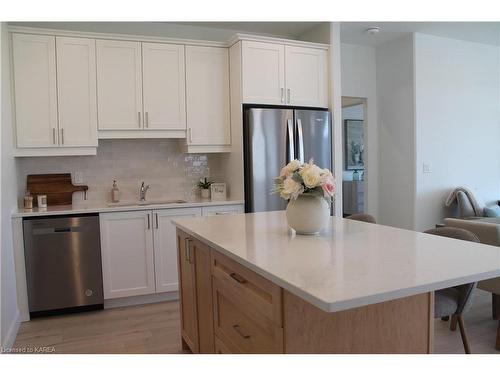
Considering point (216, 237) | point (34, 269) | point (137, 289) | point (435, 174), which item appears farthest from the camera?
point (435, 174)

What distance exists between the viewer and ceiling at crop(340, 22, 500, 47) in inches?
182

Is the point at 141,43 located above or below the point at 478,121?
above

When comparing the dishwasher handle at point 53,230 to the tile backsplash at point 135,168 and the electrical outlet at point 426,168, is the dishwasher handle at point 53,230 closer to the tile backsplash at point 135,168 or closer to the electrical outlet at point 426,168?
the tile backsplash at point 135,168

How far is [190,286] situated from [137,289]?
1373 mm

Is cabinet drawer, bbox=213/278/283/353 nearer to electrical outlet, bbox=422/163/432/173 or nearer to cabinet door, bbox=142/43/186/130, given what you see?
cabinet door, bbox=142/43/186/130

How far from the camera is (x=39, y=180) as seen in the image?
3.80 meters

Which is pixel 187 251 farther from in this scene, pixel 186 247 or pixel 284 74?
pixel 284 74

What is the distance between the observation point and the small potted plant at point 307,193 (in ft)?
6.54

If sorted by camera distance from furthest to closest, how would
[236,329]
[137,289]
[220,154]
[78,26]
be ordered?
[220,154]
[78,26]
[137,289]
[236,329]

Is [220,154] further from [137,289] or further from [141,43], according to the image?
[137,289]

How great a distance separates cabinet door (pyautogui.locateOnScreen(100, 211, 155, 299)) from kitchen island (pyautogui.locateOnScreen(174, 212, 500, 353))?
1645 mm

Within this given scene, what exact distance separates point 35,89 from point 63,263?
1.45 m

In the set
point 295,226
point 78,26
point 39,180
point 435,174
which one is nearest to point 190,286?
point 295,226

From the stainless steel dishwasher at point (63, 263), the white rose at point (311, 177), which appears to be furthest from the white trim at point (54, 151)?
the white rose at point (311, 177)
